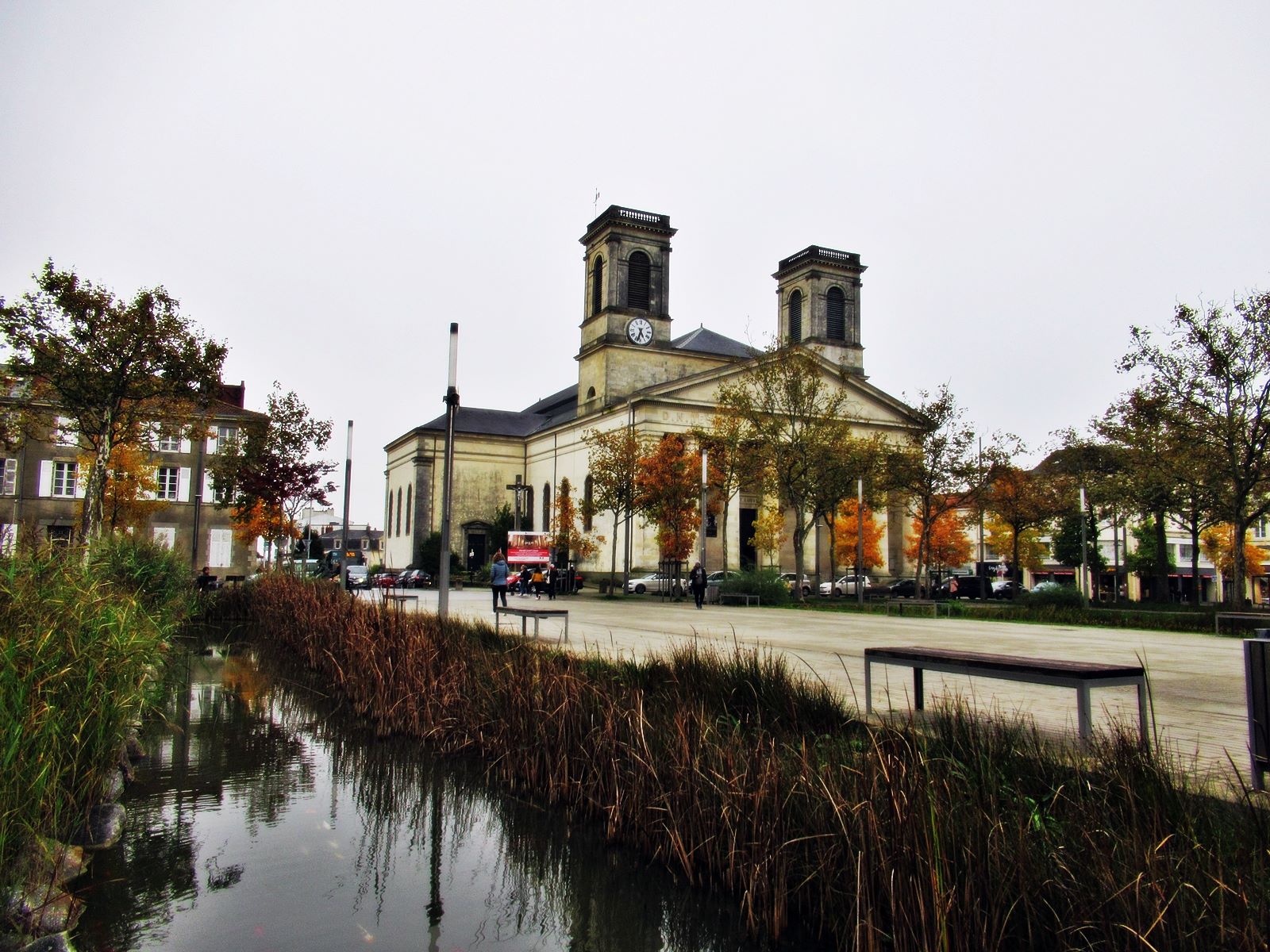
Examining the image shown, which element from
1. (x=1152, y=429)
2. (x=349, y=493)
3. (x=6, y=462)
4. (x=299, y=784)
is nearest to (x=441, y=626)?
(x=299, y=784)

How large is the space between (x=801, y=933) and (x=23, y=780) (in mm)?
3840

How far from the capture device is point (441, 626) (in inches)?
446

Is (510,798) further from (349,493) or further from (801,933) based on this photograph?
(349,493)

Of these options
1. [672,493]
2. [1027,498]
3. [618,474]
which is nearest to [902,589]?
[1027,498]

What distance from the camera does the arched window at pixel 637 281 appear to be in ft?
184

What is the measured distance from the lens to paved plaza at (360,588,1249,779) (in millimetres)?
7133

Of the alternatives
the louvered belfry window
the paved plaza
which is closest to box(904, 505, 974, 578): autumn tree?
the louvered belfry window

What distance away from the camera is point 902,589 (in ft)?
177

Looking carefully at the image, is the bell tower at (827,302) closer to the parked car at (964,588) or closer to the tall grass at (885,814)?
the parked car at (964,588)

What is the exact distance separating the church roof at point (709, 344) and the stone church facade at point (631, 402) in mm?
150

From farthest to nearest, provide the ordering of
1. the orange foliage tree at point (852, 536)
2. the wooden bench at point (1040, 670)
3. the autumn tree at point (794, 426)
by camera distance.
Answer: the orange foliage tree at point (852, 536) → the autumn tree at point (794, 426) → the wooden bench at point (1040, 670)

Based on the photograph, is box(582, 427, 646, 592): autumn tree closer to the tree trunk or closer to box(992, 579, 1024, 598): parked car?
the tree trunk

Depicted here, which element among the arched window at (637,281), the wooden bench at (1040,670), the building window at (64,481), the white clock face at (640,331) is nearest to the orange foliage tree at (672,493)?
the white clock face at (640,331)

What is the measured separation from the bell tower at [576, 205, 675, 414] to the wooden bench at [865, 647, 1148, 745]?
48.5 m
